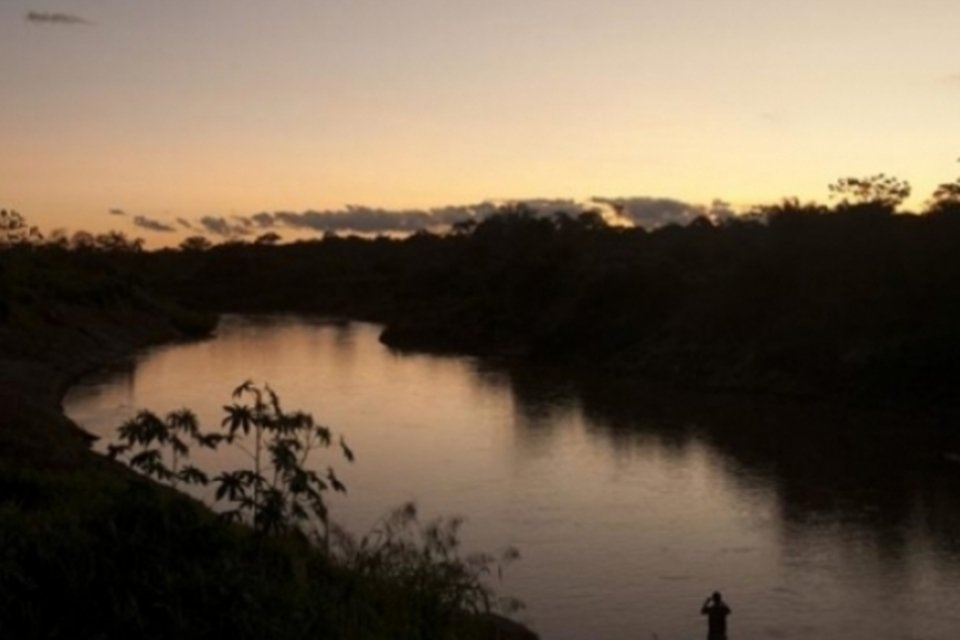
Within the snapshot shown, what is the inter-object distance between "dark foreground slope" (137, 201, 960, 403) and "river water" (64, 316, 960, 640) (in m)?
4.47

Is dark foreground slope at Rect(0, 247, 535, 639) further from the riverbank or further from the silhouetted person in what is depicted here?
the silhouetted person

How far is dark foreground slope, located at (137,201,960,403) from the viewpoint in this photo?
2055 inches

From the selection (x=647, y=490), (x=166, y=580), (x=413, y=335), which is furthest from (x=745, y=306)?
(x=166, y=580)

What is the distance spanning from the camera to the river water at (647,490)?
2162 cm

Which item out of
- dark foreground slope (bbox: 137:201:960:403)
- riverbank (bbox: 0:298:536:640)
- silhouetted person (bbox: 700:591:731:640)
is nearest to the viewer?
riverbank (bbox: 0:298:536:640)

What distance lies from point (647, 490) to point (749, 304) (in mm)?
31012

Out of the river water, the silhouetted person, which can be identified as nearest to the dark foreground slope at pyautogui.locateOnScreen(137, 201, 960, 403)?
the river water

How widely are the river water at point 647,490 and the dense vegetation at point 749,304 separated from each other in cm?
473

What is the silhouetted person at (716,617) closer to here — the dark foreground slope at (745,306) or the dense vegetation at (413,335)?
the dense vegetation at (413,335)

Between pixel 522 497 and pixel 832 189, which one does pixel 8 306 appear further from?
pixel 832 189

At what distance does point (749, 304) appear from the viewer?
61000mm

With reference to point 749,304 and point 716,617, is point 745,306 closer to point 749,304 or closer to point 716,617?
point 749,304

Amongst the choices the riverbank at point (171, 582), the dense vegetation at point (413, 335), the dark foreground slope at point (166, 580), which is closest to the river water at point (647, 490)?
the dense vegetation at point (413, 335)

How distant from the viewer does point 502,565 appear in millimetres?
22891
